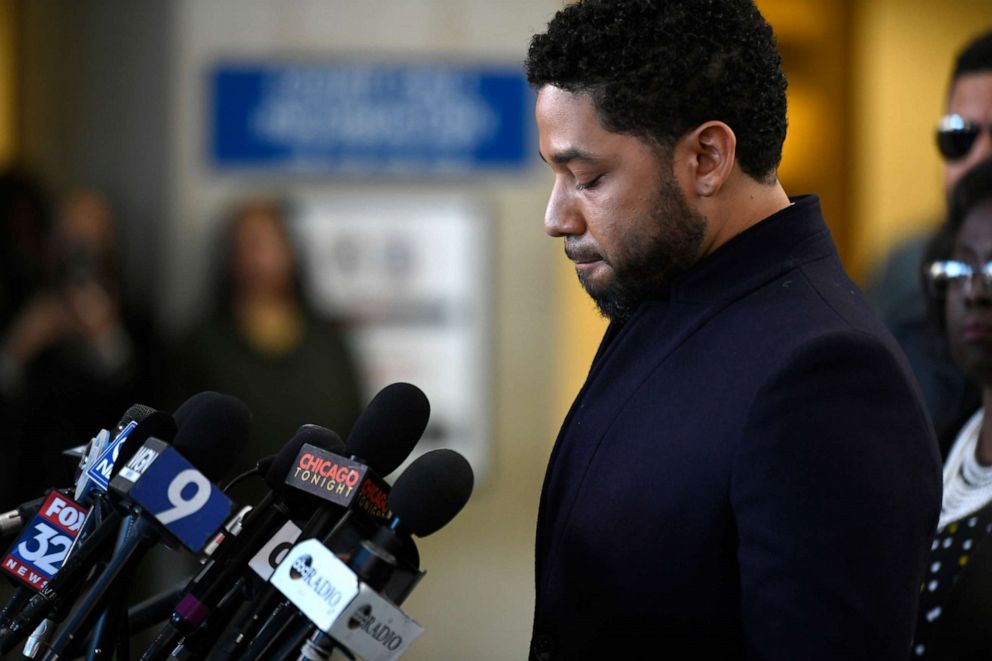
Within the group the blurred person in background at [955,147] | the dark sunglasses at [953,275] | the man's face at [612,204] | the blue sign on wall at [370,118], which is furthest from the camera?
the blue sign on wall at [370,118]

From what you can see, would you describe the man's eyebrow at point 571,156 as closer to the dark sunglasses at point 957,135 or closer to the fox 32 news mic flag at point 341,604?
the fox 32 news mic flag at point 341,604

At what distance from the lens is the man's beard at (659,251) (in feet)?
5.99

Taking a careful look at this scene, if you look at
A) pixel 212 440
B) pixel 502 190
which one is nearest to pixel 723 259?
pixel 212 440

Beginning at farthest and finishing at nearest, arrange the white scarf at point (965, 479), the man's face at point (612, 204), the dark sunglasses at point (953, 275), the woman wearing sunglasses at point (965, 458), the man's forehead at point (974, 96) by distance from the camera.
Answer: the man's forehead at point (974, 96) < the dark sunglasses at point (953, 275) < the white scarf at point (965, 479) < the woman wearing sunglasses at point (965, 458) < the man's face at point (612, 204)

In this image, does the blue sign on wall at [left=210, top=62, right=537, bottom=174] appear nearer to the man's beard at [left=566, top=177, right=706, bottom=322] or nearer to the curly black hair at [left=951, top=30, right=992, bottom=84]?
the curly black hair at [left=951, top=30, right=992, bottom=84]

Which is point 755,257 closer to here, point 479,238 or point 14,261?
point 14,261

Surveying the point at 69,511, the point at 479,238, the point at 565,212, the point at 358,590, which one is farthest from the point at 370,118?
the point at 358,590

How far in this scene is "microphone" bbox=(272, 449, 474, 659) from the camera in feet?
4.83

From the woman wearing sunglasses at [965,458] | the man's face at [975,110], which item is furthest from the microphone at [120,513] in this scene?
the man's face at [975,110]

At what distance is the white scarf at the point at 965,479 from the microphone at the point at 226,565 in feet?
3.91

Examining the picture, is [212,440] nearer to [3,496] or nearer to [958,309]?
[958,309]

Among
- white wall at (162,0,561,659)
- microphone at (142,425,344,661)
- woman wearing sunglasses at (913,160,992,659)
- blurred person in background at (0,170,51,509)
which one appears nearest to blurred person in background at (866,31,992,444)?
woman wearing sunglasses at (913,160,992,659)

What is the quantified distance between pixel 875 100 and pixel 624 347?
448cm

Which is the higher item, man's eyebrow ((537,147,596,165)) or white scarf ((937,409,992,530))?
man's eyebrow ((537,147,596,165))
